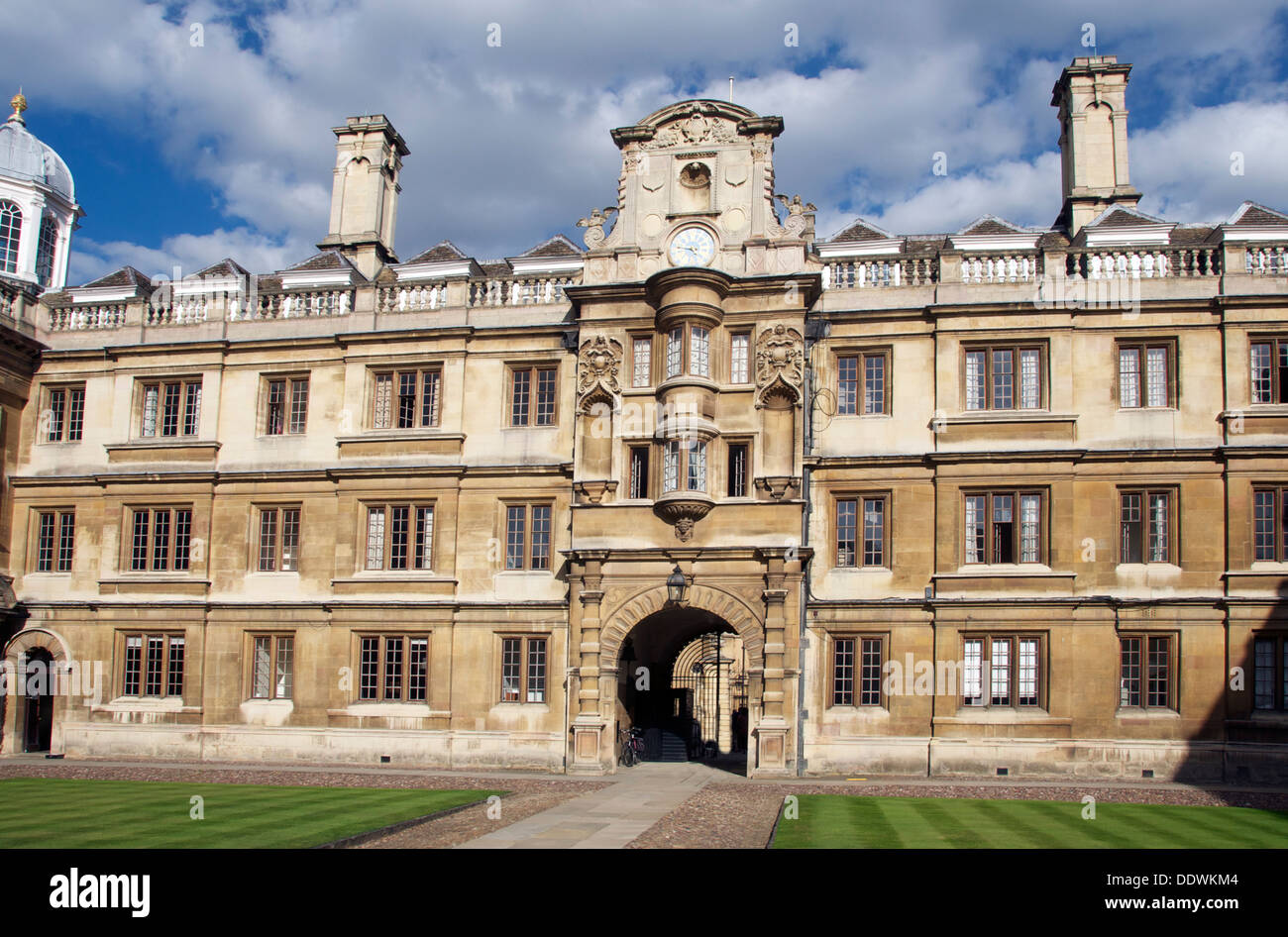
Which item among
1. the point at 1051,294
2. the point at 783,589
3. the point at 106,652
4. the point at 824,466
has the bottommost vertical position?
the point at 106,652

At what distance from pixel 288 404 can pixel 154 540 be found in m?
5.79

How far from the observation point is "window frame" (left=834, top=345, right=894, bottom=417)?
1244 inches

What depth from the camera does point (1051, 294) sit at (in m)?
30.8

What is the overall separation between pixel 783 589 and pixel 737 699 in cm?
1517

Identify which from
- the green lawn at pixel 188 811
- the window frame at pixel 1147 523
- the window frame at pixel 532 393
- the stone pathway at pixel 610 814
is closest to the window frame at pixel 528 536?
the window frame at pixel 532 393

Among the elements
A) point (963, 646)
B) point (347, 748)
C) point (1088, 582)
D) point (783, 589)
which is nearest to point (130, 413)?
point (347, 748)

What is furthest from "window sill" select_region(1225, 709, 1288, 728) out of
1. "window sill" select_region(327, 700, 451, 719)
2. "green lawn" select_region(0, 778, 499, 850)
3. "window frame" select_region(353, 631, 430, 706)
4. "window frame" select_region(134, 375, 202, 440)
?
"window frame" select_region(134, 375, 202, 440)

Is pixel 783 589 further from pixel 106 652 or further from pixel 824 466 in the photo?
pixel 106 652

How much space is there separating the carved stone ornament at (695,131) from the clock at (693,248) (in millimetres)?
2622

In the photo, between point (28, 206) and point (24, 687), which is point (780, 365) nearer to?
point (24, 687)

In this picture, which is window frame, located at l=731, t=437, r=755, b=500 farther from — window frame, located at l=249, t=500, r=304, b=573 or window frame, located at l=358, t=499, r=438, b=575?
window frame, located at l=249, t=500, r=304, b=573

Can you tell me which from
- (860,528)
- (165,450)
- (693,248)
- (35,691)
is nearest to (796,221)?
(693,248)

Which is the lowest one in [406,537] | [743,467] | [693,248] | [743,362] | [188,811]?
[188,811]

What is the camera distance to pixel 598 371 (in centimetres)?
3188
